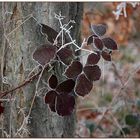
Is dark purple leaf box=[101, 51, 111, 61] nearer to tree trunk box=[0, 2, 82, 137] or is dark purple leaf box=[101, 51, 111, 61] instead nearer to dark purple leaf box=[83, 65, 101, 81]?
dark purple leaf box=[83, 65, 101, 81]

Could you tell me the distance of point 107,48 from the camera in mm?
1363

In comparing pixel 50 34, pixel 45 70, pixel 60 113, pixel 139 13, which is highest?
pixel 139 13

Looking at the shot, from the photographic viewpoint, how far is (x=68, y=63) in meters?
1.35

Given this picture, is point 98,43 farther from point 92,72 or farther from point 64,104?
point 64,104

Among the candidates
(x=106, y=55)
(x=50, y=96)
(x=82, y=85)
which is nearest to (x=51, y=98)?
(x=50, y=96)

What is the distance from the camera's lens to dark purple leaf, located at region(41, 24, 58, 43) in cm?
136

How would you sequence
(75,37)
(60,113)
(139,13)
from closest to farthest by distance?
1. (60,113)
2. (75,37)
3. (139,13)

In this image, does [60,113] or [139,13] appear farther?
[139,13]

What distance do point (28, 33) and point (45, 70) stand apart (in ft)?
0.43

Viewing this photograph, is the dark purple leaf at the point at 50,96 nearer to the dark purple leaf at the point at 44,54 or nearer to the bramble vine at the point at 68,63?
the bramble vine at the point at 68,63

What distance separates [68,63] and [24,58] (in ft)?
0.54

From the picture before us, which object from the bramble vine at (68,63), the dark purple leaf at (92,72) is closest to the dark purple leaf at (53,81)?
the bramble vine at (68,63)

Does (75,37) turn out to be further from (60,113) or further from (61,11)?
(60,113)

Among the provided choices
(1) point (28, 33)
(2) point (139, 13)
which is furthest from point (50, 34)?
(2) point (139, 13)
